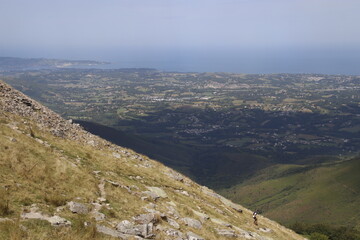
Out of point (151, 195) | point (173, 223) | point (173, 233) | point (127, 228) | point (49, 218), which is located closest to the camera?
point (49, 218)

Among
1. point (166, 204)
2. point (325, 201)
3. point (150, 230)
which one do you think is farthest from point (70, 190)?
point (325, 201)

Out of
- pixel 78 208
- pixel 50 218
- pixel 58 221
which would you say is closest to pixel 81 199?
pixel 78 208

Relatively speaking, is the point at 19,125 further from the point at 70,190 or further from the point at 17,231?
the point at 17,231

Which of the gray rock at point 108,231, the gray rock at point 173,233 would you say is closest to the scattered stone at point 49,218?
the gray rock at point 108,231

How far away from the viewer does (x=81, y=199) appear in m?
18.0

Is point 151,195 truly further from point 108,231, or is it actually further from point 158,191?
point 108,231

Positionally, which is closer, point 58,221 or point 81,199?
point 58,221

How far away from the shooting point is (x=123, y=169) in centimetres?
2973

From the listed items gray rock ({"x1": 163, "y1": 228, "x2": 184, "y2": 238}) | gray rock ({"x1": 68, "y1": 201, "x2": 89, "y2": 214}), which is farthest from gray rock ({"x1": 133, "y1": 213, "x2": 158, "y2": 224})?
gray rock ({"x1": 68, "y1": 201, "x2": 89, "y2": 214})

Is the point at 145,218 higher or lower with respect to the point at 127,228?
lower

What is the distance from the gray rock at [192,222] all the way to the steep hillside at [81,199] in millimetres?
66

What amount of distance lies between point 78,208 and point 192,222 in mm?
8338

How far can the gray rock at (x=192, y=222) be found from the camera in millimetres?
20719

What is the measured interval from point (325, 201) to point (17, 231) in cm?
19566
